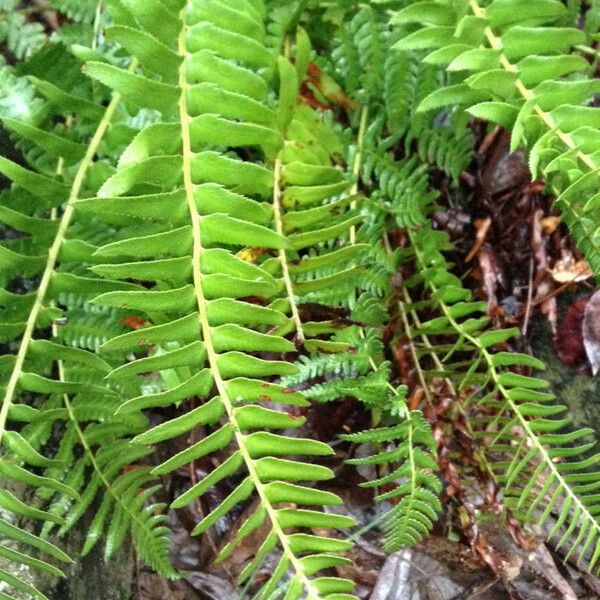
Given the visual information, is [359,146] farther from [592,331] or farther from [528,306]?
[592,331]

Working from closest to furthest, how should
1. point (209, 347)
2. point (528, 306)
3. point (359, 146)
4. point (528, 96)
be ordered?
point (209, 347) < point (528, 96) < point (359, 146) < point (528, 306)

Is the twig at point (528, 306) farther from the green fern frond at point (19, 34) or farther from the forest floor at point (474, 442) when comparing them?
the green fern frond at point (19, 34)

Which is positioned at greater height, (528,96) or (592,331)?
(528,96)

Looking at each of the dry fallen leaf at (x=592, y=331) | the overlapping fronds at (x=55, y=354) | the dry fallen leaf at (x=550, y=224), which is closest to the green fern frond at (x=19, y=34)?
the overlapping fronds at (x=55, y=354)

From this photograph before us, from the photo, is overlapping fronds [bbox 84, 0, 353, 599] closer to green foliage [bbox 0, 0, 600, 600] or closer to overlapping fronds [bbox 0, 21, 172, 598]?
green foliage [bbox 0, 0, 600, 600]

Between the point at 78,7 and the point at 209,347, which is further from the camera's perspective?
the point at 78,7

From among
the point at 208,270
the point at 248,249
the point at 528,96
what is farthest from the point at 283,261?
the point at 528,96
